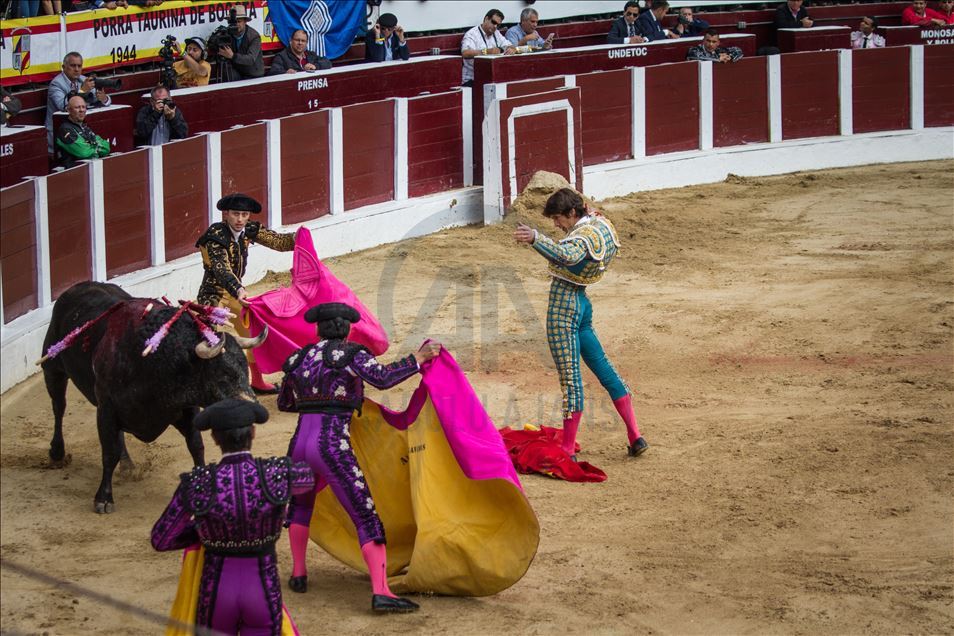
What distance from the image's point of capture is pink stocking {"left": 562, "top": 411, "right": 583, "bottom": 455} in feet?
20.7

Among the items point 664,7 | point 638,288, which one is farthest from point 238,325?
point 664,7

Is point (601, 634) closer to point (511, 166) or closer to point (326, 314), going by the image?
point (326, 314)

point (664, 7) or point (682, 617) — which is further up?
point (664, 7)

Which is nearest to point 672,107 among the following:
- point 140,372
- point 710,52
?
point 710,52

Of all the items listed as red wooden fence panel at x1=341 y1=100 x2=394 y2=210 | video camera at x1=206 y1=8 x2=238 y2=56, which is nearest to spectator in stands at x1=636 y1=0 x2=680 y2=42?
red wooden fence panel at x1=341 y1=100 x2=394 y2=210

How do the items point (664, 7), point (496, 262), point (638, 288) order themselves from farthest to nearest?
point (664, 7), point (496, 262), point (638, 288)

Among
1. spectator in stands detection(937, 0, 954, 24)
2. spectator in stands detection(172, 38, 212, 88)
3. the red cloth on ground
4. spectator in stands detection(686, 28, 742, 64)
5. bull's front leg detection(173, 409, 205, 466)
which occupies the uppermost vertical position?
spectator in stands detection(937, 0, 954, 24)

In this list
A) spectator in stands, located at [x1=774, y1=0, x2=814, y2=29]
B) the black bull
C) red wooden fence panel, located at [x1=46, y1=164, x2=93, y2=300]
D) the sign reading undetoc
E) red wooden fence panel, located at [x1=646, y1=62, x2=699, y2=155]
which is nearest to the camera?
the black bull

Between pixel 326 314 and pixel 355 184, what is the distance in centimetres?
643

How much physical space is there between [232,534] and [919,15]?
13936 millimetres

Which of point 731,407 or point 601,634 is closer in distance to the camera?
point 601,634

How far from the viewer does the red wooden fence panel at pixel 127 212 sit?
8766 mm

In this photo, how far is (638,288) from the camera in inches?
389

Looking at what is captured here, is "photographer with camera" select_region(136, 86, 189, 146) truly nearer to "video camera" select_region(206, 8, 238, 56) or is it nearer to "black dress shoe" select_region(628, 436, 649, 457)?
"video camera" select_region(206, 8, 238, 56)
